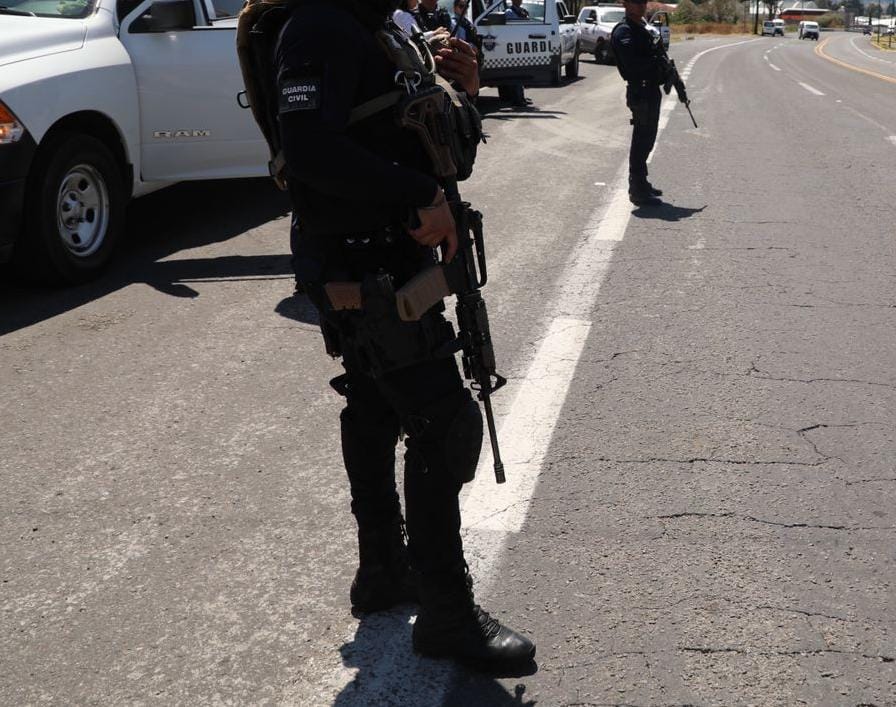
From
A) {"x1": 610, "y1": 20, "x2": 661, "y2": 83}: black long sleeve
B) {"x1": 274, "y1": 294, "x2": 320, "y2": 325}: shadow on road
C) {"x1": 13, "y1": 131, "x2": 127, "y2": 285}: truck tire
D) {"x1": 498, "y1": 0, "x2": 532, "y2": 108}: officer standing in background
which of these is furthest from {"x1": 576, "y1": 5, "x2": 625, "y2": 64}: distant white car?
{"x1": 274, "y1": 294, "x2": 320, "y2": 325}: shadow on road

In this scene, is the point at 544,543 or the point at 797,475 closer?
the point at 544,543

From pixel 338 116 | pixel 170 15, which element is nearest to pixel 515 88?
pixel 170 15

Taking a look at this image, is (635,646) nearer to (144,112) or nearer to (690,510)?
(690,510)

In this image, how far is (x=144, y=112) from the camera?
6.87 metres

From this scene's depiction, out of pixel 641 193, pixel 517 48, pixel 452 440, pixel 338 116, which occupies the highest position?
pixel 338 116

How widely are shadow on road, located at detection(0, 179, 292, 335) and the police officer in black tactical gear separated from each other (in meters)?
3.45

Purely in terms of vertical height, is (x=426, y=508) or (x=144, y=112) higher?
(x=144, y=112)

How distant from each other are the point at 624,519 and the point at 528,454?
60 centimetres

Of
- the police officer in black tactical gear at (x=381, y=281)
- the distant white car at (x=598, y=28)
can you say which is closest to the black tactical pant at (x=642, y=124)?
the police officer in black tactical gear at (x=381, y=281)

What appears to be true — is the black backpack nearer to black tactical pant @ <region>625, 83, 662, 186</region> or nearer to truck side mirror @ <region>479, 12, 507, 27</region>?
black tactical pant @ <region>625, 83, 662, 186</region>

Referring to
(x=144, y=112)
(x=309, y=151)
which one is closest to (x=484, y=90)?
(x=144, y=112)

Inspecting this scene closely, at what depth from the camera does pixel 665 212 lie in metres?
8.46

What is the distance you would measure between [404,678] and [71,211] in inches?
177

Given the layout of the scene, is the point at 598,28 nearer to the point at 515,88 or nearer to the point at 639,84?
the point at 515,88
